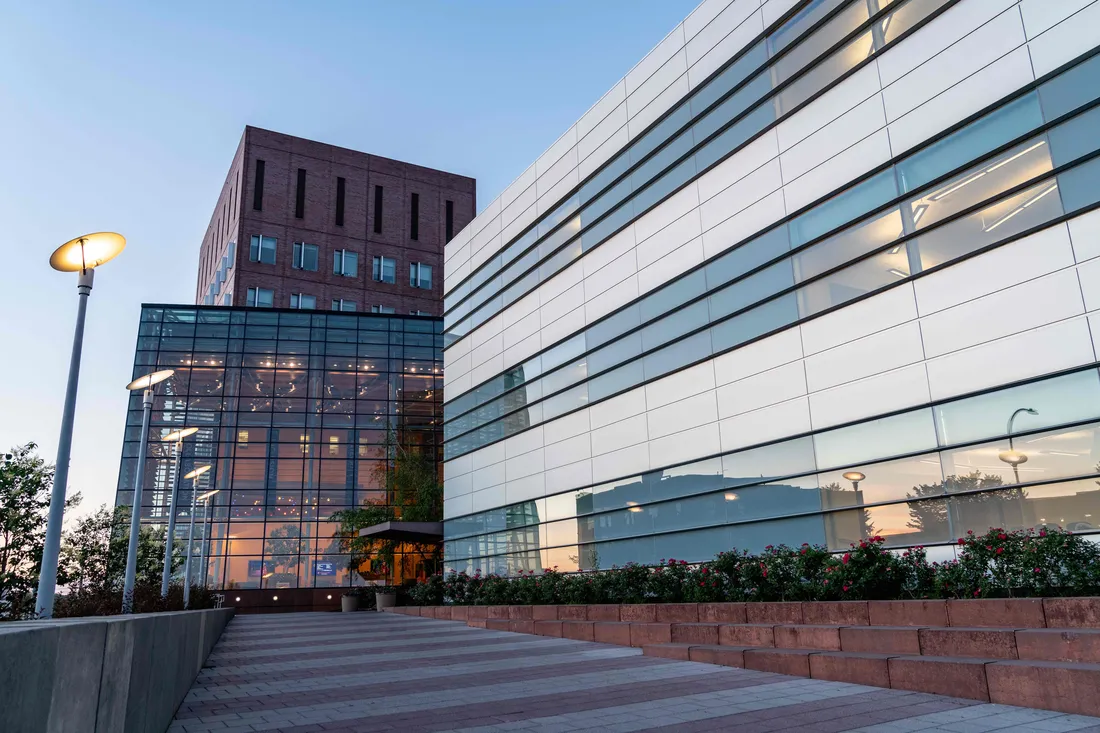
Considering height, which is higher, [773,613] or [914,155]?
[914,155]

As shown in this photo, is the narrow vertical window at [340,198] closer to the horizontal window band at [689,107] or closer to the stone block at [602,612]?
the horizontal window band at [689,107]

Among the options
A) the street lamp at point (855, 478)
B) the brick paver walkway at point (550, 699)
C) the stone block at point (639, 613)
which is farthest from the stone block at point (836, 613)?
the street lamp at point (855, 478)

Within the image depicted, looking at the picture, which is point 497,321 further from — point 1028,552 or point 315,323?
point 315,323

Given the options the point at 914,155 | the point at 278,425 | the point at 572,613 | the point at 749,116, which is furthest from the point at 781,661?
the point at 278,425

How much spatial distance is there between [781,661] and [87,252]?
11.7m

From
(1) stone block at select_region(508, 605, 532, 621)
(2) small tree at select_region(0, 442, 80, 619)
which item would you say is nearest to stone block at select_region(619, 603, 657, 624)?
(1) stone block at select_region(508, 605, 532, 621)

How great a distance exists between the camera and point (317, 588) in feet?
168

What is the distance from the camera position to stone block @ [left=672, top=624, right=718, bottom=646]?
13031mm

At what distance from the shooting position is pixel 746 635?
12.3 m

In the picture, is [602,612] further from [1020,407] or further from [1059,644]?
[1059,644]

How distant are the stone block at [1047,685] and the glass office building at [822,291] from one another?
544 centimetres

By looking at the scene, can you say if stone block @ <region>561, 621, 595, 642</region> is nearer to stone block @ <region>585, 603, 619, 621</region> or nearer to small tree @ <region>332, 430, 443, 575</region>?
stone block @ <region>585, 603, 619, 621</region>

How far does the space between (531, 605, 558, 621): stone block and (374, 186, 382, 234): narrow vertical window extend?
165ft

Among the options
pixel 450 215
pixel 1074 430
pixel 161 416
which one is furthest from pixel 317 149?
pixel 1074 430
